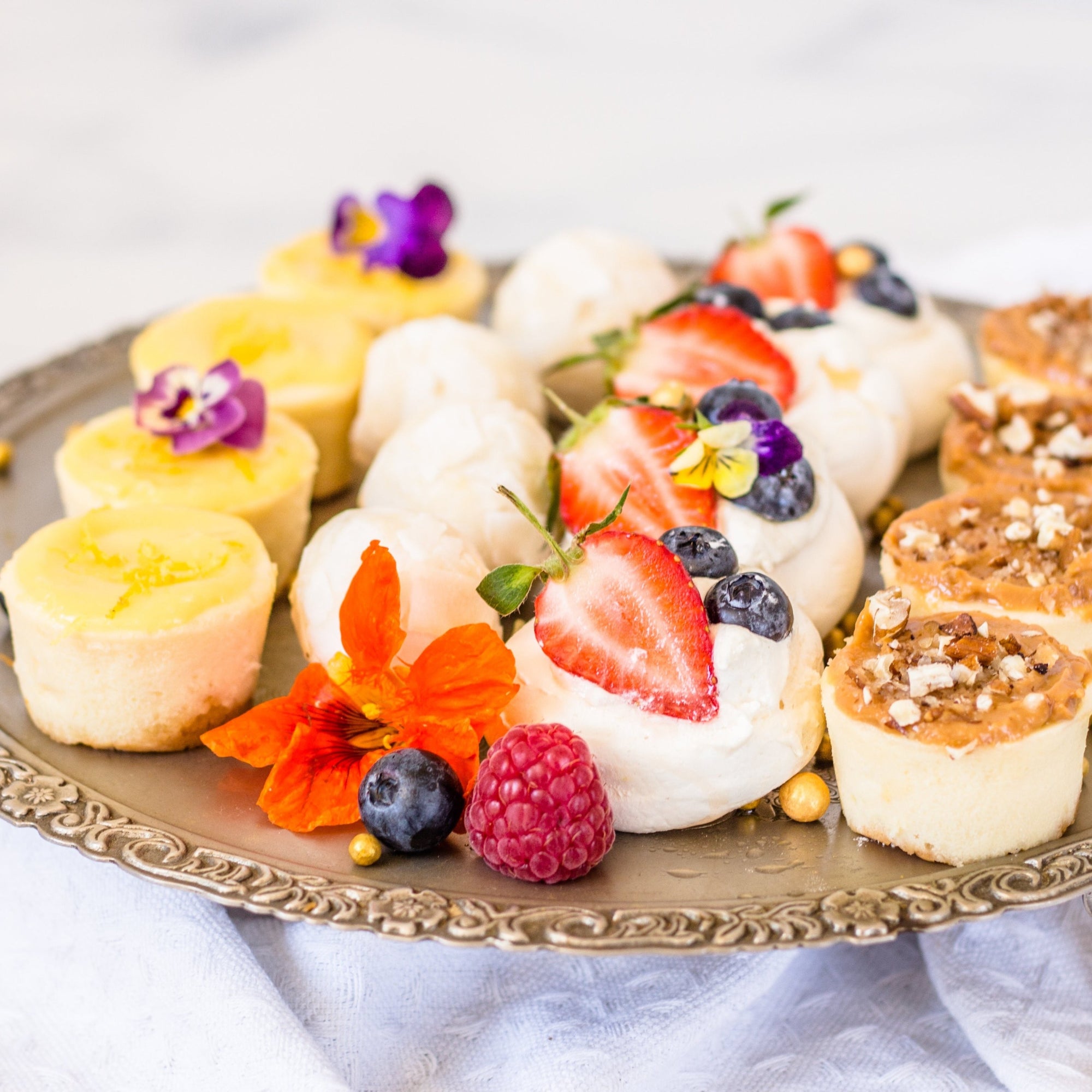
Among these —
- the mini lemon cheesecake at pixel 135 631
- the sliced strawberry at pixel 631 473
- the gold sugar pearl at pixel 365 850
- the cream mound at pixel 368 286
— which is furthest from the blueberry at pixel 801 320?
the gold sugar pearl at pixel 365 850

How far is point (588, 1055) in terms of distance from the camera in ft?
7.68

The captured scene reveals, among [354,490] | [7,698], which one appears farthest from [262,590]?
[354,490]

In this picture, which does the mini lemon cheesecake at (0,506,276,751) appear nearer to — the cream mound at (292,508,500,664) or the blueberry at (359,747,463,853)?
the cream mound at (292,508,500,664)

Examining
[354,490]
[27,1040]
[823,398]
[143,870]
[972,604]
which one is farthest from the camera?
[354,490]

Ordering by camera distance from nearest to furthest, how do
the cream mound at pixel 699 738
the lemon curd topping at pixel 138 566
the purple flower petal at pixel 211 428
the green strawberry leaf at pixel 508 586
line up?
1. the cream mound at pixel 699 738
2. the green strawberry leaf at pixel 508 586
3. the lemon curd topping at pixel 138 566
4. the purple flower petal at pixel 211 428

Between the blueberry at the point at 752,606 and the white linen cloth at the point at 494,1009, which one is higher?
the blueberry at the point at 752,606

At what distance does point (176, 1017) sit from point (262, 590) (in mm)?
810

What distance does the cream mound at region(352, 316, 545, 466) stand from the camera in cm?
346

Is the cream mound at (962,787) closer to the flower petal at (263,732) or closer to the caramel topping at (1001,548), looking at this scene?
the caramel topping at (1001,548)

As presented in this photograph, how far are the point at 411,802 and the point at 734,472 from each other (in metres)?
0.98

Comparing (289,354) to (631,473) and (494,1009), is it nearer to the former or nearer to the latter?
(631,473)

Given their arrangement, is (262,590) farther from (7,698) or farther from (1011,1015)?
(1011,1015)

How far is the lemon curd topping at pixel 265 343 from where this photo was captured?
3576 millimetres

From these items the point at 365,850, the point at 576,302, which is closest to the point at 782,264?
the point at 576,302
